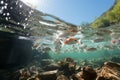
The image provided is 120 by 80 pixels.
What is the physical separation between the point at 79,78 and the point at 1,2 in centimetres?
666

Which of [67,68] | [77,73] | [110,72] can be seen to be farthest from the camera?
[67,68]

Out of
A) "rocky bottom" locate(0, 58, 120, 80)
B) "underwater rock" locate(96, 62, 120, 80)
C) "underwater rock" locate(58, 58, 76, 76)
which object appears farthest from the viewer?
"underwater rock" locate(58, 58, 76, 76)

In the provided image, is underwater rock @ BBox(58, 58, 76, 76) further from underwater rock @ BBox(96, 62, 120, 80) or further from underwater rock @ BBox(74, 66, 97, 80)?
underwater rock @ BBox(96, 62, 120, 80)

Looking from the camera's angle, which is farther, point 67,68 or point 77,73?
point 67,68

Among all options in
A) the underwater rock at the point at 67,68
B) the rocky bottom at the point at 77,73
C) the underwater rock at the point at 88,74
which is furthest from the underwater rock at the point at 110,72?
the underwater rock at the point at 67,68

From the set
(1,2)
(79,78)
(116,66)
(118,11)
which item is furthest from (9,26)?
(118,11)

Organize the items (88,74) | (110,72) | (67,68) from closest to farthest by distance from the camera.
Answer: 1. (110,72)
2. (88,74)
3. (67,68)

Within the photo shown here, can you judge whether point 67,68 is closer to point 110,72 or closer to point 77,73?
point 77,73

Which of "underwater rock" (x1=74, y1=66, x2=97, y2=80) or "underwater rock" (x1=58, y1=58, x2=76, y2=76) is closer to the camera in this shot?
"underwater rock" (x1=74, y1=66, x2=97, y2=80)

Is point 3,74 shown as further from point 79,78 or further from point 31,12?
point 79,78

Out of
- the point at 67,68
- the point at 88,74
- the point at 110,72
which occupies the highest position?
the point at 110,72

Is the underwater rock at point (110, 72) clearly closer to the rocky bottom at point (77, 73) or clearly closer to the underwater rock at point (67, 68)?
the rocky bottom at point (77, 73)

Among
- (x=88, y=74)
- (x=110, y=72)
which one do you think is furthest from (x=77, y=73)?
(x=110, y=72)

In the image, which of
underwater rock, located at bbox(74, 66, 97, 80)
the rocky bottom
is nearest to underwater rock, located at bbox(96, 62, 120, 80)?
the rocky bottom
